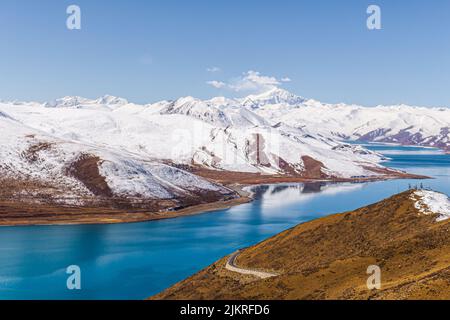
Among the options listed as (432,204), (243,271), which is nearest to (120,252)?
(243,271)

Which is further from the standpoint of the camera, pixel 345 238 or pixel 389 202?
pixel 389 202

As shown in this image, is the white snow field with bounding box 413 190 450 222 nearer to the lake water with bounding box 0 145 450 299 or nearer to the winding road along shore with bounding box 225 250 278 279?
the winding road along shore with bounding box 225 250 278 279

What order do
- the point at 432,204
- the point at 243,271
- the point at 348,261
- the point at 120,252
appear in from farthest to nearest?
the point at 120,252, the point at 432,204, the point at 243,271, the point at 348,261

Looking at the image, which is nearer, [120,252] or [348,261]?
[348,261]

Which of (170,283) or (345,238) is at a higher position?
(345,238)

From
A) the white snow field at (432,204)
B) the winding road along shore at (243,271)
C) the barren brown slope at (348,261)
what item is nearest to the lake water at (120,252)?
the winding road along shore at (243,271)

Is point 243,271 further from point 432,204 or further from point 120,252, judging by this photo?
point 120,252
